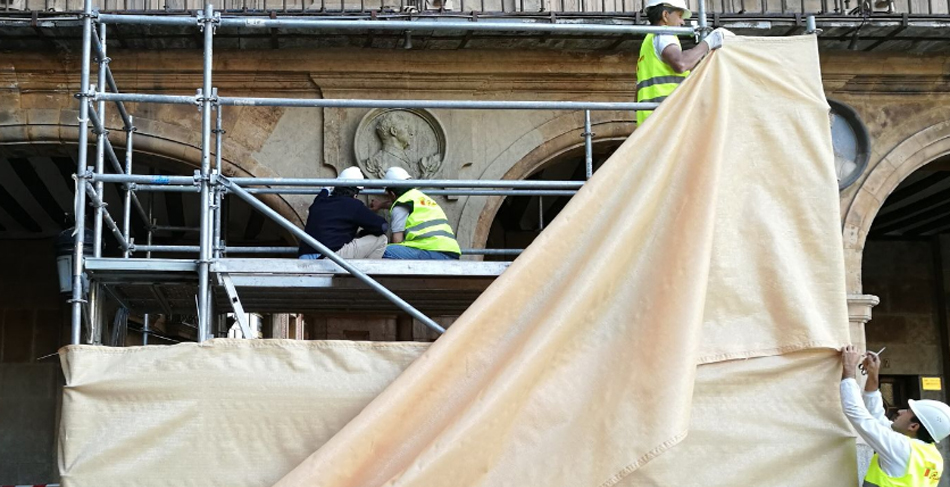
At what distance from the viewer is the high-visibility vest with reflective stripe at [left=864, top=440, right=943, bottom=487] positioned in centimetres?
584

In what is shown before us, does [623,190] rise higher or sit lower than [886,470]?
higher

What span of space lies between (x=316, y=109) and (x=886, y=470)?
17.4 ft

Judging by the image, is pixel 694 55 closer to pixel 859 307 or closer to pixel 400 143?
pixel 400 143

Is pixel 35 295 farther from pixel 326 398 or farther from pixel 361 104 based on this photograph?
pixel 326 398

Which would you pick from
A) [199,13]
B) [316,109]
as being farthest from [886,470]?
[316,109]

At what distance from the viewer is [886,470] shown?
5.89 meters

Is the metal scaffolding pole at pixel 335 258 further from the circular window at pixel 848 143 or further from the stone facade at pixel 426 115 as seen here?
the circular window at pixel 848 143

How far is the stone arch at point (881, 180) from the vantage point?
10.0m

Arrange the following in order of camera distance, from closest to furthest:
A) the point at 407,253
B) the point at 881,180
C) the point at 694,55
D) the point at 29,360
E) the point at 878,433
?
the point at 878,433 → the point at 694,55 → the point at 407,253 → the point at 881,180 → the point at 29,360

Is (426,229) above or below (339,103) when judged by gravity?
A: below

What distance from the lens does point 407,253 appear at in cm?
764

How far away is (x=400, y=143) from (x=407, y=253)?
2239 mm

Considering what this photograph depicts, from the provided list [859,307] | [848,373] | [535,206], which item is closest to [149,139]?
[535,206]

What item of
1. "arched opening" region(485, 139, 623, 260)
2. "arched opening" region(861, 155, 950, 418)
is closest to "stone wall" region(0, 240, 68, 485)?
"arched opening" region(485, 139, 623, 260)
